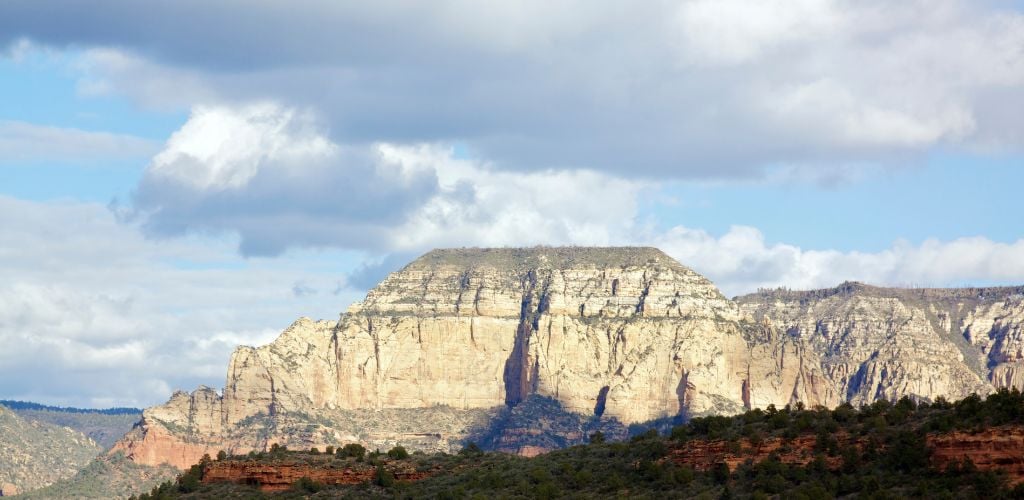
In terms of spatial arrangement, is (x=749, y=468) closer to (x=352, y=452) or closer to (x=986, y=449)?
(x=986, y=449)

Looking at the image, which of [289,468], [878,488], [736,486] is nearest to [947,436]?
[878,488]

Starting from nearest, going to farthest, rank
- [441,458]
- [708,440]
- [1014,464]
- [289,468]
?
[1014,464] < [708,440] < [289,468] < [441,458]

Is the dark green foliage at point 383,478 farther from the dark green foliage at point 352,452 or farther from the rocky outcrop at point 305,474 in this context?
the dark green foliage at point 352,452

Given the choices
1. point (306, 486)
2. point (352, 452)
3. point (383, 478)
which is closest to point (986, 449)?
point (383, 478)

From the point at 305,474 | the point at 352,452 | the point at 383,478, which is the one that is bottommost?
the point at 383,478

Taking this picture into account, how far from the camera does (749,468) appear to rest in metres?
114

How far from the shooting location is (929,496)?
101 meters

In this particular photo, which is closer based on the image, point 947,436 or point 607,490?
point 947,436

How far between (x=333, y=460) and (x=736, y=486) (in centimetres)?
4117

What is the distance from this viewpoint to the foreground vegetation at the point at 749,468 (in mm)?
104688

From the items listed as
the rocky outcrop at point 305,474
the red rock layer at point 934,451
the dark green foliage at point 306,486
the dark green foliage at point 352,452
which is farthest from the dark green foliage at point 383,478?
the red rock layer at point 934,451

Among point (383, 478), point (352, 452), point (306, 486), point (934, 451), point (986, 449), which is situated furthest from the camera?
point (352, 452)

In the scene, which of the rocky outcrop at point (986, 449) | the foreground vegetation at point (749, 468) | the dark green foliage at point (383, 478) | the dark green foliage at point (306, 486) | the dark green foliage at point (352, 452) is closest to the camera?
the rocky outcrop at point (986, 449)

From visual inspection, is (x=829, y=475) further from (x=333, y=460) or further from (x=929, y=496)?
(x=333, y=460)
